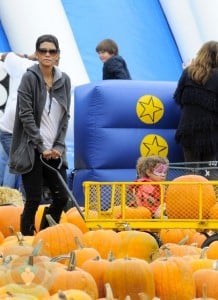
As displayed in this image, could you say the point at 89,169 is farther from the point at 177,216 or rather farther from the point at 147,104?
the point at 177,216

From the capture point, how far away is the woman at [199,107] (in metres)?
7.42

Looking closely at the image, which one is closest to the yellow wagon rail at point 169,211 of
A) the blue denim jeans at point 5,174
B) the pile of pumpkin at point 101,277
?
the pile of pumpkin at point 101,277

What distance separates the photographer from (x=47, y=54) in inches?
230

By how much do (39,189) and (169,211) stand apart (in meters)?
0.95

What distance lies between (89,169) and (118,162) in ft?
0.75

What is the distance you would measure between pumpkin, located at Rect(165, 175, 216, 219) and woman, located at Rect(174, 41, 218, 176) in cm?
233

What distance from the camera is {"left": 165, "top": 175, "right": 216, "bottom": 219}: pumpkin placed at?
5121mm

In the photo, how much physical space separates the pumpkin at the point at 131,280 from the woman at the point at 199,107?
4.23 meters

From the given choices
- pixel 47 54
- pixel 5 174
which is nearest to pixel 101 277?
pixel 47 54

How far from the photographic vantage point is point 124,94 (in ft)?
27.1

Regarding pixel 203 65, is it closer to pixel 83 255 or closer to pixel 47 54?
pixel 47 54

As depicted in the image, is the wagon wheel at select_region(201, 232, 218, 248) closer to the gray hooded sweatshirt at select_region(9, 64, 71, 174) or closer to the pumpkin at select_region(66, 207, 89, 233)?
the pumpkin at select_region(66, 207, 89, 233)

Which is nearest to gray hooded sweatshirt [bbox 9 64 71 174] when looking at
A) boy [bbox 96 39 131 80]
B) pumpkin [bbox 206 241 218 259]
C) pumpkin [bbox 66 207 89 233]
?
pumpkin [bbox 66 207 89 233]

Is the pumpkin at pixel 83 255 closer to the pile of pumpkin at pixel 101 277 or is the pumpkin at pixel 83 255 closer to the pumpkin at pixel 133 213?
the pile of pumpkin at pixel 101 277
